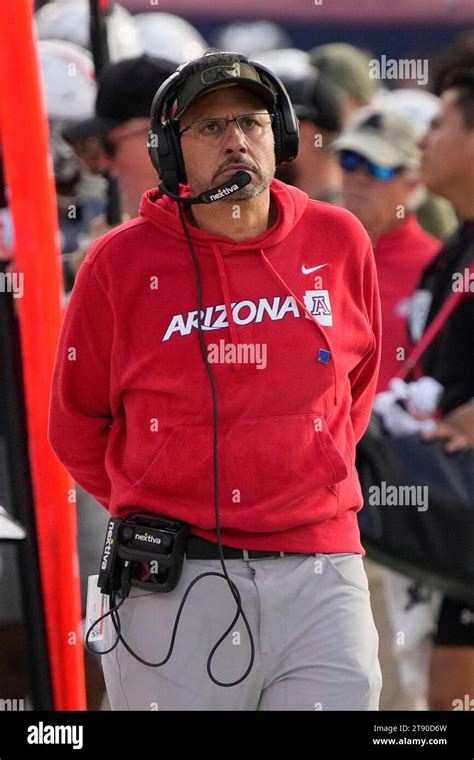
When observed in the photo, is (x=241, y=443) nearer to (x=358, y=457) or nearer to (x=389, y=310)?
(x=358, y=457)

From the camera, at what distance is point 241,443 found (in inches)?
92.2

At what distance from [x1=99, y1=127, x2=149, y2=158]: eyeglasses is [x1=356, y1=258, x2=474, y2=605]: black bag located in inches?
39.5

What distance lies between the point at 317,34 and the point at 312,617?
236 cm

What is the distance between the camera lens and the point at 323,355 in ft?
7.84

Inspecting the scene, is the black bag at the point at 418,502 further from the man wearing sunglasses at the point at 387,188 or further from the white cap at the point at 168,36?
the white cap at the point at 168,36

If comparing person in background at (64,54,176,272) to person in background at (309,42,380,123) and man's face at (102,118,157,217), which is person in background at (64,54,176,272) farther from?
person in background at (309,42,380,123)

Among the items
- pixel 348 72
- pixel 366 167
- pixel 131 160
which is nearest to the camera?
pixel 131 160

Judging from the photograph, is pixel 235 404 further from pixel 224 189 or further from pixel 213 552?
pixel 224 189

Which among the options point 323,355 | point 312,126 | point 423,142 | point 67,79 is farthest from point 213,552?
point 67,79

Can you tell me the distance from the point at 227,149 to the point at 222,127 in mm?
55

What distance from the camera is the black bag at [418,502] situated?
11.5 ft

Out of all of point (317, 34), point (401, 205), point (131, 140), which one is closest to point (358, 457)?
point (401, 205)

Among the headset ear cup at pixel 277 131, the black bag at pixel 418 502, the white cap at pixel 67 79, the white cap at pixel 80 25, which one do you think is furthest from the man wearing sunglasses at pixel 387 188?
the headset ear cup at pixel 277 131

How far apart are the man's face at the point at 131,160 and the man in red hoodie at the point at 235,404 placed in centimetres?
129
